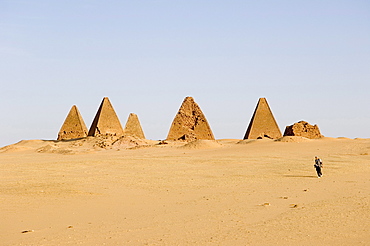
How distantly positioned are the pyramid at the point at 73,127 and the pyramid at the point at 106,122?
4252 mm

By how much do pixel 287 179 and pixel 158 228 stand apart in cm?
764

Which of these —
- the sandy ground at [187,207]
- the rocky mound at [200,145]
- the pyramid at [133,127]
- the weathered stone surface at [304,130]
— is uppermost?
the pyramid at [133,127]

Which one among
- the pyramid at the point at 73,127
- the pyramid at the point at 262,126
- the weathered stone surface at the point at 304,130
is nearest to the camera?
the weathered stone surface at the point at 304,130

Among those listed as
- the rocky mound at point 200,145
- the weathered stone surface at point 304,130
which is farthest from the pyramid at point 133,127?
the weathered stone surface at point 304,130

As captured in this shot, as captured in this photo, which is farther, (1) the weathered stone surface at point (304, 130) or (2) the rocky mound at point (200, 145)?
(1) the weathered stone surface at point (304, 130)

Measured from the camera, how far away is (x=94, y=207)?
8.62 m

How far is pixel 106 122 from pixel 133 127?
6.96 metres

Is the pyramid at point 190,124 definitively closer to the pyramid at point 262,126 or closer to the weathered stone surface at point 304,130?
the pyramid at point 262,126

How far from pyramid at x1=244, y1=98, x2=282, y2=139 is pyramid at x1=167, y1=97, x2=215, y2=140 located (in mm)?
3903

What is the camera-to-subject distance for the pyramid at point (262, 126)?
38.2 meters

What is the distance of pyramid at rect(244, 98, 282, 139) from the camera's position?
3825 centimetres

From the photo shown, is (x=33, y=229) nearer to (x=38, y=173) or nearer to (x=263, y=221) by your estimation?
(x=263, y=221)

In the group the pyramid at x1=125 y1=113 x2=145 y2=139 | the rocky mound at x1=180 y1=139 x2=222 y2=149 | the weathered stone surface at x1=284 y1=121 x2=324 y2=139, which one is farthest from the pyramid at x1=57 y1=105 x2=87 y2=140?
the weathered stone surface at x1=284 y1=121 x2=324 y2=139

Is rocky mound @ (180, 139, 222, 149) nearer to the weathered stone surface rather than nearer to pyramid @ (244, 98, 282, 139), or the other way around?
the weathered stone surface
